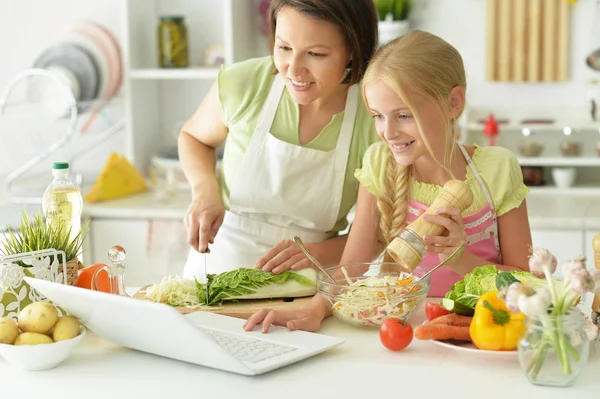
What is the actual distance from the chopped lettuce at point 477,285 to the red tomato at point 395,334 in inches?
5.1

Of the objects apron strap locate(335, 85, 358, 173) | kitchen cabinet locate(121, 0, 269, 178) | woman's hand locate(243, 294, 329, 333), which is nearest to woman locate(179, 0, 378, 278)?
apron strap locate(335, 85, 358, 173)

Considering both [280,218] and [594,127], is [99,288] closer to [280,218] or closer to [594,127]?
[280,218]

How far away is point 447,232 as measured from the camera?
1.76 meters

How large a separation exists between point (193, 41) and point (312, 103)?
162cm

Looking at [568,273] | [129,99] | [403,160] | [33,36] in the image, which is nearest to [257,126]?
[403,160]

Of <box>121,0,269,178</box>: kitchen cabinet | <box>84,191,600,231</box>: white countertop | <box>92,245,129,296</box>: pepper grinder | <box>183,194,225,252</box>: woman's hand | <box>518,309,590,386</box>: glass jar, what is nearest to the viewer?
<box>518,309,590,386</box>: glass jar

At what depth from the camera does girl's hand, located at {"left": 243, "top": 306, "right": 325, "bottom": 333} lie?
1701mm

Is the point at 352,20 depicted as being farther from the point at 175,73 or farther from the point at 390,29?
the point at 175,73

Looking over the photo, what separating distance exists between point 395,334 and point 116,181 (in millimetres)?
2092

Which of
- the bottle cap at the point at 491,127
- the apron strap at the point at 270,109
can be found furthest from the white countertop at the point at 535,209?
the apron strap at the point at 270,109

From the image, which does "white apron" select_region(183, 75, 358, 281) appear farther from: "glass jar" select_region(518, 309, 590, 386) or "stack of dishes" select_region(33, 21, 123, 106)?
"stack of dishes" select_region(33, 21, 123, 106)

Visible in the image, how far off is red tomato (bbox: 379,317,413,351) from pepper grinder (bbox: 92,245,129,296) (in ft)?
1.79

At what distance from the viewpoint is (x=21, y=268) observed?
66.5 inches

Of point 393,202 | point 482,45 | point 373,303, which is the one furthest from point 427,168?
point 482,45
